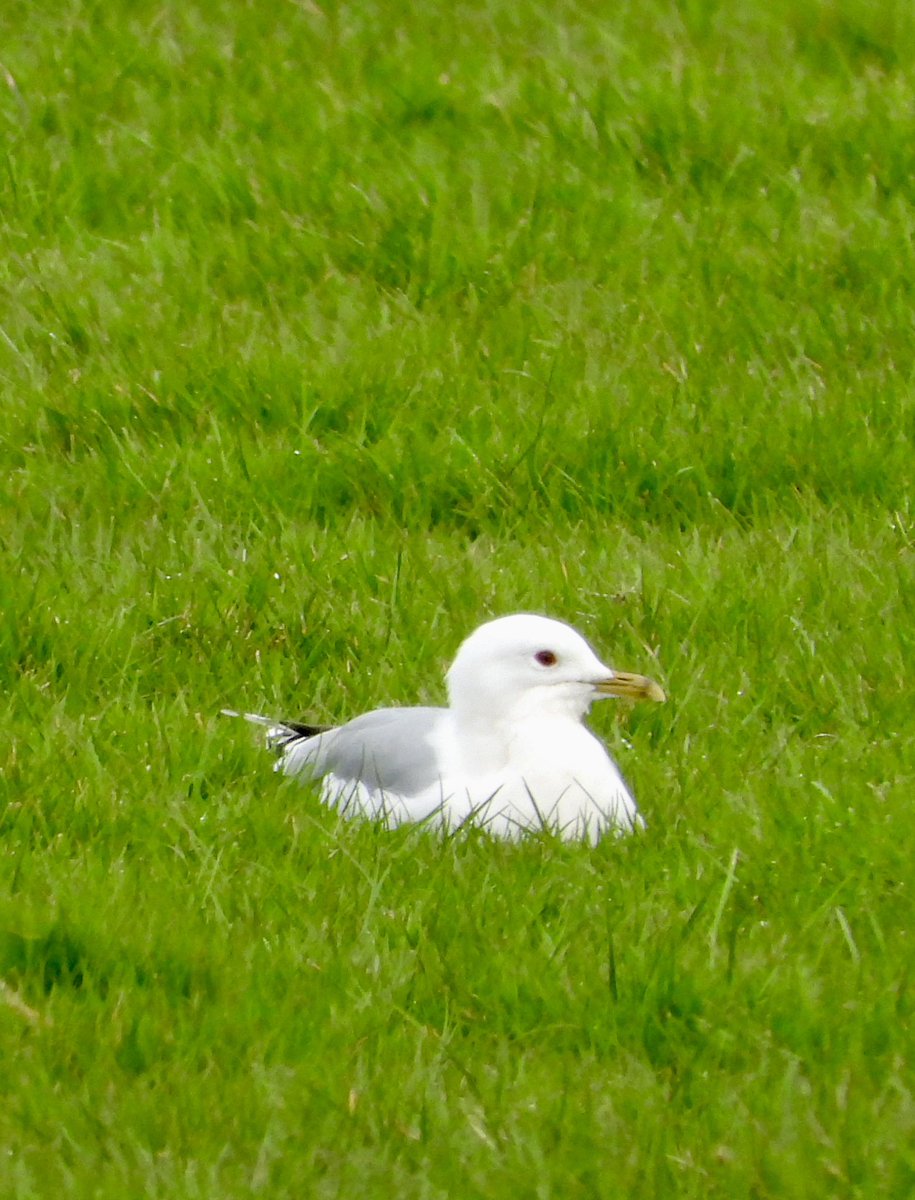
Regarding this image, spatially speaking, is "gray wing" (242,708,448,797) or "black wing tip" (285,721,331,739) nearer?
"gray wing" (242,708,448,797)

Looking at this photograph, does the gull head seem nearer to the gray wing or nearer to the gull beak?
the gull beak

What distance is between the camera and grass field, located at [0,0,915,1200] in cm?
346

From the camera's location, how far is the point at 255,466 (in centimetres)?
612

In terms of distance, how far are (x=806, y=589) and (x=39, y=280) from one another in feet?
9.22

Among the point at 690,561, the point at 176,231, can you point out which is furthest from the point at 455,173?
the point at 690,561

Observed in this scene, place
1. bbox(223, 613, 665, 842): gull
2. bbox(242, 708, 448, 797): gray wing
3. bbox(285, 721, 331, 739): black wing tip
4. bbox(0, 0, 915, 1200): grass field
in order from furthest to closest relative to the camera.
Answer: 1. bbox(285, 721, 331, 739): black wing tip
2. bbox(242, 708, 448, 797): gray wing
3. bbox(223, 613, 665, 842): gull
4. bbox(0, 0, 915, 1200): grass field

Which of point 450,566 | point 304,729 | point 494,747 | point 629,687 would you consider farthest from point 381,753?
point 450,566

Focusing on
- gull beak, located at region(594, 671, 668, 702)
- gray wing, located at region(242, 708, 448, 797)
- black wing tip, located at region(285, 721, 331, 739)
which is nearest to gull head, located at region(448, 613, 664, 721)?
gull beak, located at region(594, 671, 668, 702)

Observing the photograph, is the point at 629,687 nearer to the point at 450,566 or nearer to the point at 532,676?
the point at 532,676

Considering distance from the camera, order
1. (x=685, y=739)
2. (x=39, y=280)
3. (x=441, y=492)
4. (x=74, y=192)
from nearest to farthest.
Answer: (x=685, y=739) → (x=441, y=492) → (x=39, y=280) → (x=74, y=192)

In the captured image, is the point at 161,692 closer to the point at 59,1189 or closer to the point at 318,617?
the point at 318,617

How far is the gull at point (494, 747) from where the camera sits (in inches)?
175

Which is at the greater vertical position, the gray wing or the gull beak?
the gull beak

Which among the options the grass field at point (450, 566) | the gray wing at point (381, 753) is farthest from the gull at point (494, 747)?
the grass field at point (450, 566)
